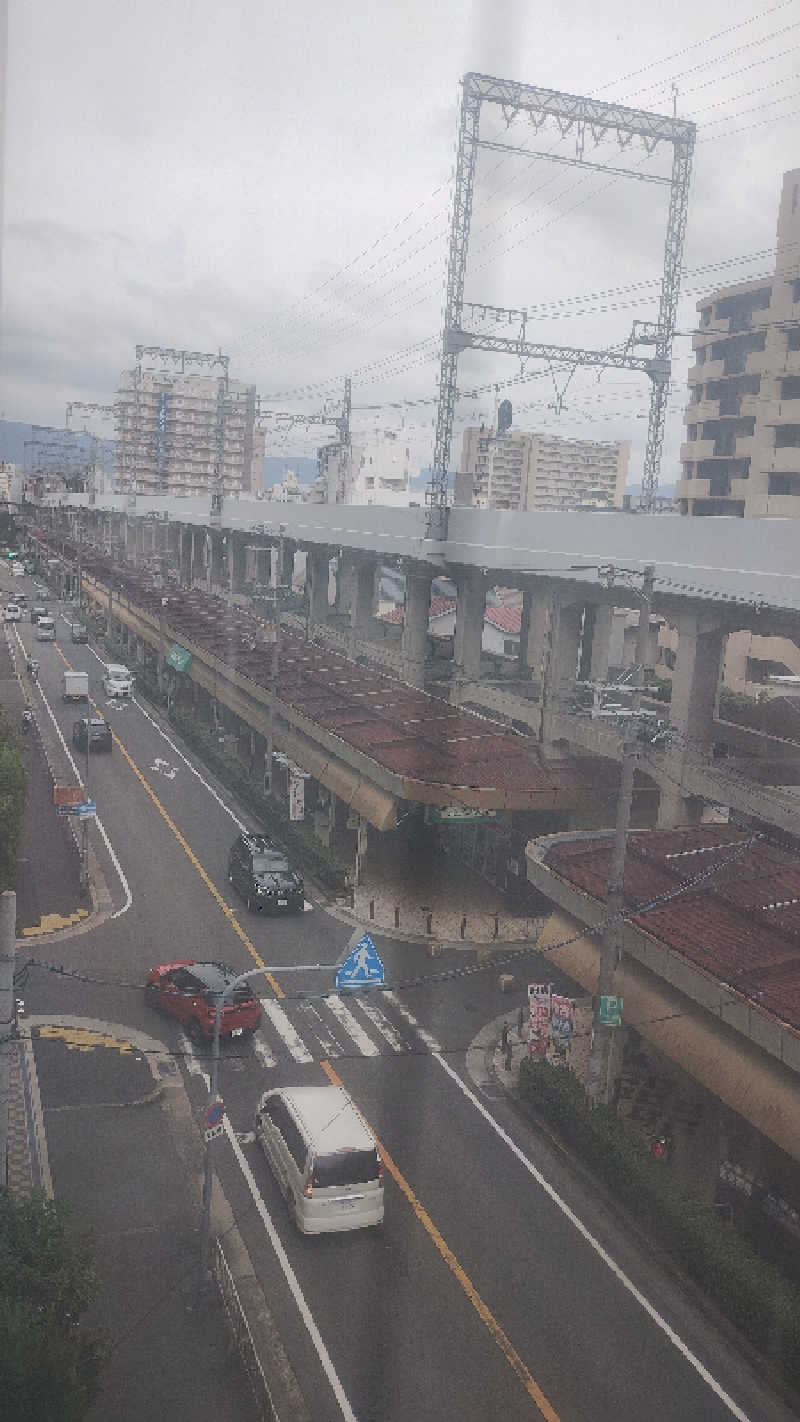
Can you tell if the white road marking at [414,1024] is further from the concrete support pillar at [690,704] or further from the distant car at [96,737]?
the distant car at [96,737]

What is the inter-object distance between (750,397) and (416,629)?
56.4 feet

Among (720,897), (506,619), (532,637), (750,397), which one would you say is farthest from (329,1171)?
(750,397)

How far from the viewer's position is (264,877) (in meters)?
14.5

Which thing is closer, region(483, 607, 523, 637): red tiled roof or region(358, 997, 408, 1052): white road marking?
region(358, 997, 408, 1052): white road marking

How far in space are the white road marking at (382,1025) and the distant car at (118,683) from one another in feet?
62.4

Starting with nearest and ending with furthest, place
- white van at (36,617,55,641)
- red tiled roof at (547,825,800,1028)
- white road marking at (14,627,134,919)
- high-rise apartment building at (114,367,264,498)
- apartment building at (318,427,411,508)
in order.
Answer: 1. red tiled roof at (547,825,800,1028)
2. white road marking at (14,627,134,919)
3. white van at (36,617,55,641)
4. apartment building at (318,427,411,508)
5. high-rise apartment building at (114,367,264,498)

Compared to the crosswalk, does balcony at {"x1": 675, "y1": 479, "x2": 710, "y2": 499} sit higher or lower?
higher

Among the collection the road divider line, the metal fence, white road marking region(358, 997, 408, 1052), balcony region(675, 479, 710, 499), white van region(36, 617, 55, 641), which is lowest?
white road marking region(358, 997, 408, 1052)

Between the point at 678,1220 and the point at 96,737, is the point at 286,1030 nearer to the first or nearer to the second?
the point at 678,1220

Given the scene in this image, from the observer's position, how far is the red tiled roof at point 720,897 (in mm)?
8008

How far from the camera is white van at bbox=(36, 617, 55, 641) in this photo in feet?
129

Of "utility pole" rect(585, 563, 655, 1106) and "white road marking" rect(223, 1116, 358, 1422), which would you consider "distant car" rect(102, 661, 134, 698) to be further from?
"utility pole" rect(585, 563, 655, 1106)

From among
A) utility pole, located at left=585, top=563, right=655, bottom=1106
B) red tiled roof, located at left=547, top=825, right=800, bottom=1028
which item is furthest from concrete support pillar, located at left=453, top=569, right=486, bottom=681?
utility pole, located at left=585, top=563, right=655, bottom=1106

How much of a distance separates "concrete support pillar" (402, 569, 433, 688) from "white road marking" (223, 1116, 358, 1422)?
39.6 ft
